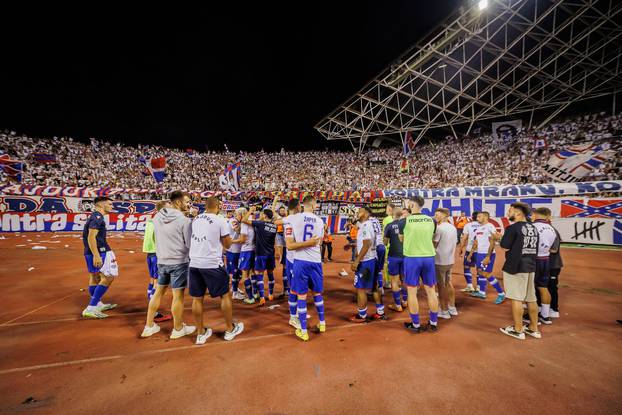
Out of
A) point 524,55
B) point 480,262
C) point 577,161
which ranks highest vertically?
point 524,55

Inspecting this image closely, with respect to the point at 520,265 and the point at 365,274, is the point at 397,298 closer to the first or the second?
the point at 365,274

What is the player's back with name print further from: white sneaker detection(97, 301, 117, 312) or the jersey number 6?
white sneaker detection(97, 301, 117, 312)

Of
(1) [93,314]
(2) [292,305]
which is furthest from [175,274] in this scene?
(1) [93,314]

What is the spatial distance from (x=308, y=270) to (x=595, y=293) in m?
7.83

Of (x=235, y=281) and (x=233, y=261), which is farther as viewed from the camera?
(x=235, y=281)

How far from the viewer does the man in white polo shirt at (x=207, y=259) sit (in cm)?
393

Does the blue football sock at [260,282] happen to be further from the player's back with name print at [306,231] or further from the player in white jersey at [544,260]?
the player in white jersey at [544,260]

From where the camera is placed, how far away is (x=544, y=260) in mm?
4625

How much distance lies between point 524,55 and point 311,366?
97.6ft

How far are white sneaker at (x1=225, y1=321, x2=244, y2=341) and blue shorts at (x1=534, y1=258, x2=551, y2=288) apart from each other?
5442mm

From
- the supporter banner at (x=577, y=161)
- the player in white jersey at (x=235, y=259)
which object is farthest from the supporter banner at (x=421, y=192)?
the player in white jersey at (x=235, y=259)

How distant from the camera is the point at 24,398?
2.79 m

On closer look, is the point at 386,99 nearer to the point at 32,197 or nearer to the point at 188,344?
the point at 188,344

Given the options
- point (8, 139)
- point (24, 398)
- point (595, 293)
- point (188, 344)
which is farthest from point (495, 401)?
point (8, 139)
